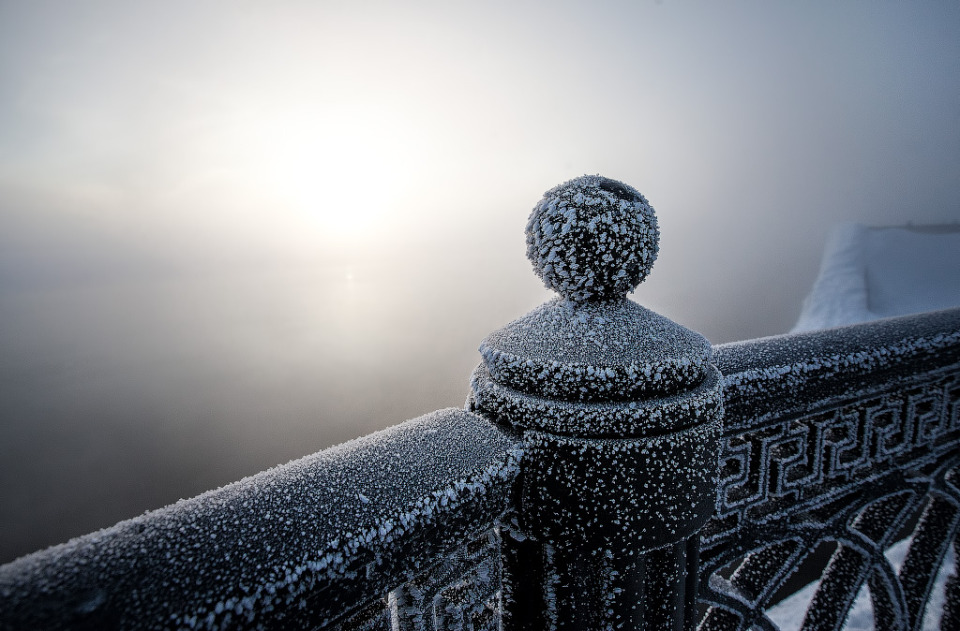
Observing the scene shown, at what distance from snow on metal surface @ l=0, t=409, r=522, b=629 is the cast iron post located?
0.29 feet

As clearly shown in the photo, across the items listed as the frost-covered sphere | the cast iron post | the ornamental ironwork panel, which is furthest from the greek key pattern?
the frost-covered sphere

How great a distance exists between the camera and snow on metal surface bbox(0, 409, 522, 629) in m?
0.44

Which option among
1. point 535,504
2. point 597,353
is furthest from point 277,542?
point 597,353

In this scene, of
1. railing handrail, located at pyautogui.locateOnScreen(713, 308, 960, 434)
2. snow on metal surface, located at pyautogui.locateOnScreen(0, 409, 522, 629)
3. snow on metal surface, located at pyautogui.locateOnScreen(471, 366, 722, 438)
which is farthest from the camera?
railing handrail, located at pyautogui.locateOnScreen(713, 308, 960, 434)

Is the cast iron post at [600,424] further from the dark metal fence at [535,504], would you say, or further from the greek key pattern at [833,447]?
the greek key pattern at [833,447]

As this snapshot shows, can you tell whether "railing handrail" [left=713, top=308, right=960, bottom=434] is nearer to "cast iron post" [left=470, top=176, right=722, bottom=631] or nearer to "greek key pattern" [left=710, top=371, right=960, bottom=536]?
"greek key pattern" [left=710, top=371, right=960, bottom=536]

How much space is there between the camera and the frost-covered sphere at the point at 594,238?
0.72 metres

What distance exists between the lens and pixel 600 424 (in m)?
0.67

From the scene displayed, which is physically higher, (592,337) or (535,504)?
(592,337)

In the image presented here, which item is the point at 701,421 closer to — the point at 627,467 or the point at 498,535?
the point at 627,467

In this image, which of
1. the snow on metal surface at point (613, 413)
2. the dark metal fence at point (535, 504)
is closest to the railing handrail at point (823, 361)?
the dark metal fence at point (535, 504)

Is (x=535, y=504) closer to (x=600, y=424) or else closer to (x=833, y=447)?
(x=600, y=424)

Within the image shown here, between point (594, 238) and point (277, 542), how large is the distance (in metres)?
0.62

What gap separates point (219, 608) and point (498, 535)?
46 cm
